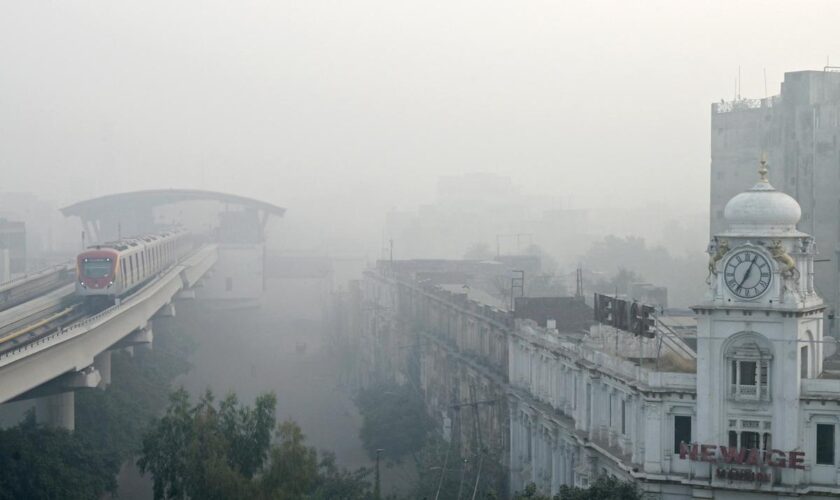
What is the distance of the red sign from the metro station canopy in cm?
10557

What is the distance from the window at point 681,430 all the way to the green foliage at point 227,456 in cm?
972

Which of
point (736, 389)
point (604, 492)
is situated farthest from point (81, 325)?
point (736, 389)

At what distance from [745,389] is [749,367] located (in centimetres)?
56

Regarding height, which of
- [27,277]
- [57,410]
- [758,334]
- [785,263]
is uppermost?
[785,263]

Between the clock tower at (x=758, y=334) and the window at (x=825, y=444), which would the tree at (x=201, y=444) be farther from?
the window at (x=825, y=444)

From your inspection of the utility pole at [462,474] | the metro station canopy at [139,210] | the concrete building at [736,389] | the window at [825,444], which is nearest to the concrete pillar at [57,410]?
the utility pole at [462,474]

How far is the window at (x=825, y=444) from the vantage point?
2891 centimetres

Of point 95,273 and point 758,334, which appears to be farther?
point 95,273

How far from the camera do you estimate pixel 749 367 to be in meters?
29.8

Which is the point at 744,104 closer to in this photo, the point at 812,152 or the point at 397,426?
the point at 812,152

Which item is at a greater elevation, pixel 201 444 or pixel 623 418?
pixel 623 418

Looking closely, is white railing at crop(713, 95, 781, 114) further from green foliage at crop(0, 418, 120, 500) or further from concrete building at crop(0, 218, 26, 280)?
concrete building at crop(0, 218, 26, 280)

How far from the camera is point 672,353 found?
32.6 meters

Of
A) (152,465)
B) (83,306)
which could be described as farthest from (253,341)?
(152,465)
